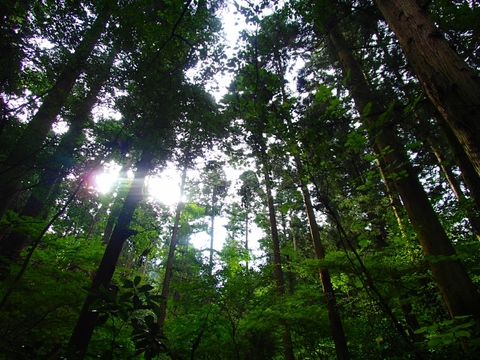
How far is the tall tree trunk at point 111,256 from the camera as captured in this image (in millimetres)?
4938

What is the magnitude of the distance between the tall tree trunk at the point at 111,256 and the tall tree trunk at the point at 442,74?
501 centimetres

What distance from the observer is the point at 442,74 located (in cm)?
189

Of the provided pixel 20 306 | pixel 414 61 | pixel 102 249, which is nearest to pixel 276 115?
pixel 414 61

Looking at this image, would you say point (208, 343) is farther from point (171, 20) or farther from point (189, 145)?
point (171, 20)

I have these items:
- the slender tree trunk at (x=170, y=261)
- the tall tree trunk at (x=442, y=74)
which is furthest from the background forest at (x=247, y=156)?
the slender tree trunk at (x=170, y=261)

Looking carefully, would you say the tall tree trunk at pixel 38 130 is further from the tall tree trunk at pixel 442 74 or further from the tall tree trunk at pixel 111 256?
the tall tree trunk at pixel 442 74

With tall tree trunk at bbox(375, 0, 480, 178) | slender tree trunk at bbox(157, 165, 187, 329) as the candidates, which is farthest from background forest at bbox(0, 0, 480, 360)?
slender tree trunk at bbox(157, 165, 187, 329)

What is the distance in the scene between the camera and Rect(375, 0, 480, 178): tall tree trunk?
1.66 m

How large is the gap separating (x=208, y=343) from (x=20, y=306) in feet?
11.9

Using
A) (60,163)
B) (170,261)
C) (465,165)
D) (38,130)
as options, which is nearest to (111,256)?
(60,163)

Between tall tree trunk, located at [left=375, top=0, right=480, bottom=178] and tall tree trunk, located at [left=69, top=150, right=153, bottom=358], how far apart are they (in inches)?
197

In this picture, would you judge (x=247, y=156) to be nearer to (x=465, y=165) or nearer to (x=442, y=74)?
(x=442, y=74)

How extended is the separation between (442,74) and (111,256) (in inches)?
279

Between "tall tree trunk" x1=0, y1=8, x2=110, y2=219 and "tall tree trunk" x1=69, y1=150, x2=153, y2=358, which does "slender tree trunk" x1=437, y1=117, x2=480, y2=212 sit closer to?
"tall tree trunk" x1=69, y1=150, x2=153, y2=358
